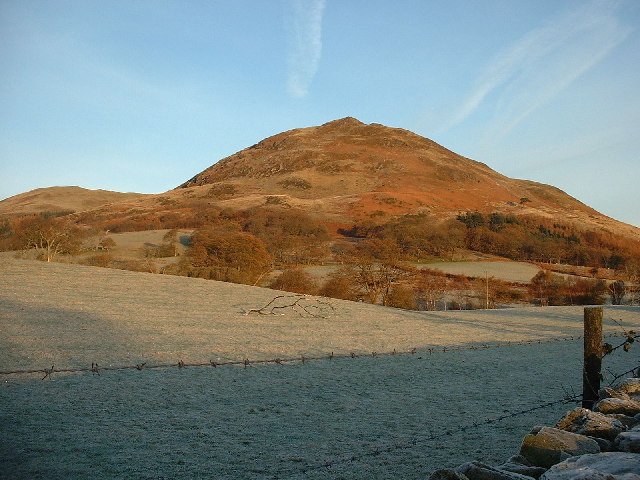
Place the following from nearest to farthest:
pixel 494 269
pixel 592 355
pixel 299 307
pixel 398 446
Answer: pixel 398 446 < pixel 592 355 < pixel 299 307 < pixel 494 269

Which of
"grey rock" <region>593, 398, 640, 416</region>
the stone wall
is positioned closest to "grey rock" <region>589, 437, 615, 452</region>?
the stone wall

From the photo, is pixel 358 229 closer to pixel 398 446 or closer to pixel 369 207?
pixel 369 207

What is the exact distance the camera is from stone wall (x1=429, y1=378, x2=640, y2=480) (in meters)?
2.77

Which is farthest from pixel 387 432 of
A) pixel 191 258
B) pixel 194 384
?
pixel 191 258

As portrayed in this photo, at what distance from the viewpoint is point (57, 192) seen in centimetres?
13488

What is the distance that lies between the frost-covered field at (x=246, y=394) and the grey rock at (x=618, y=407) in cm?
79

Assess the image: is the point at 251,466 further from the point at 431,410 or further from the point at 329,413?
the point at 431,410

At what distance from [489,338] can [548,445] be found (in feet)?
33.6

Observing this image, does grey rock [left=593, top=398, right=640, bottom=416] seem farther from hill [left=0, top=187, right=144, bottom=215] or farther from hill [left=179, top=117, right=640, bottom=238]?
hill [left=0, top=187, right=144, bottom=215]

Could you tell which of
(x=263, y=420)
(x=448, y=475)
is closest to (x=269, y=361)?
(x=263, y=420)

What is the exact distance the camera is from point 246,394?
6.52 metres

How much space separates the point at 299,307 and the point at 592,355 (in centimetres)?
1182

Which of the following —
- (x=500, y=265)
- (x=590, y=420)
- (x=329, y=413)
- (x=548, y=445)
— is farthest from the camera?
(x=500, y=265)

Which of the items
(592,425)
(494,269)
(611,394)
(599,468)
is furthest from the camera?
(494,269)
